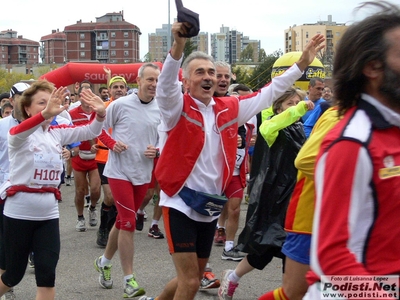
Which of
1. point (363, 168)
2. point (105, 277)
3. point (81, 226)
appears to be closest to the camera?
point (363, 168)

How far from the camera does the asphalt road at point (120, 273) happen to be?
6281 millimetres

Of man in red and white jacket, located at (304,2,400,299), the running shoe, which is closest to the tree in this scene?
the running shoe

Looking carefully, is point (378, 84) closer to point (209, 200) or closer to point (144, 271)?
point (209, 200)

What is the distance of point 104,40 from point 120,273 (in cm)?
15416

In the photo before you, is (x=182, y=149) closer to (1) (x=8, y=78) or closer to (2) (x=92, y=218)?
(2) (x=92, y=218)

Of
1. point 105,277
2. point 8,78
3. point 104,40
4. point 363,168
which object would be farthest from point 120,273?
point 104,40

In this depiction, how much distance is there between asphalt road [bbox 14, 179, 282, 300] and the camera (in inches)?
247

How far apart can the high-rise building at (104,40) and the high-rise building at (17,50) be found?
96.5 feet

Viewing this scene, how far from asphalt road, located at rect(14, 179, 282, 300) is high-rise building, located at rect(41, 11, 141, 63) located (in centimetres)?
14367

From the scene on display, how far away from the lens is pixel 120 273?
7.03 meters

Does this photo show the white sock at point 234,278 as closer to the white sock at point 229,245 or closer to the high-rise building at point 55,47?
the white sock at point 229,245

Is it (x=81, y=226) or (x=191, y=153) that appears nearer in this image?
(x=191, y=153)

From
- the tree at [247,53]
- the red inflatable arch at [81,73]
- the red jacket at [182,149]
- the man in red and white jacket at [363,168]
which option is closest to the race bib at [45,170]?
the red jacket at [182,149]

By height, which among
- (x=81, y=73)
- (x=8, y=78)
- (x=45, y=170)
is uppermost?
(x=8, y=78)
